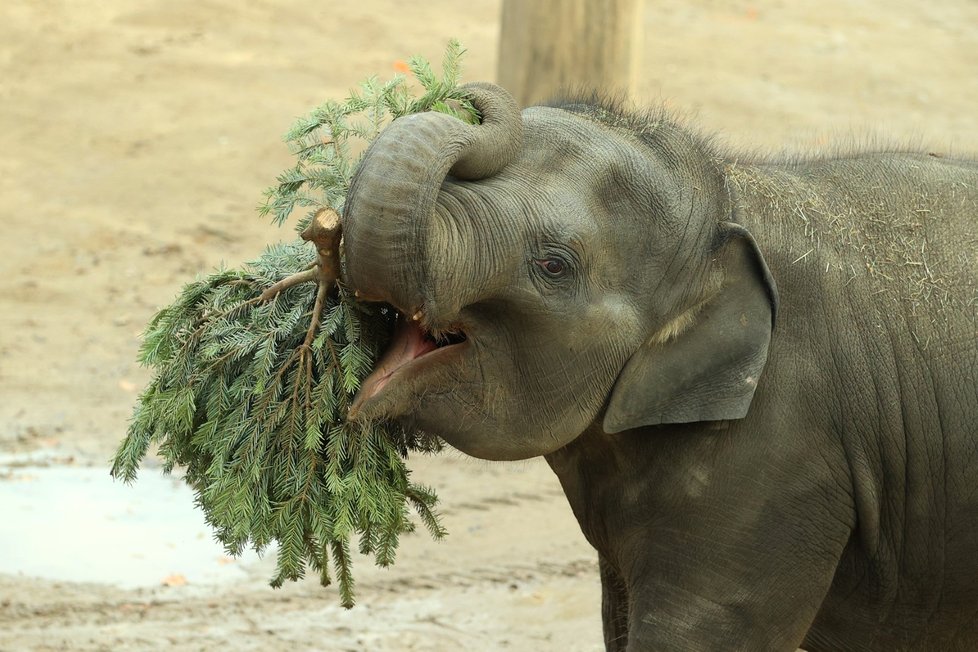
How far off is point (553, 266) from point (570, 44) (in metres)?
4.34

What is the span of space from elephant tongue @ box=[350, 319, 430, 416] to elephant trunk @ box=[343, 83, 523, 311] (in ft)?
0.89

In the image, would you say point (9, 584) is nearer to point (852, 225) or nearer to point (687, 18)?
point (852, 225)

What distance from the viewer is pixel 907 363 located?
370 centimetres

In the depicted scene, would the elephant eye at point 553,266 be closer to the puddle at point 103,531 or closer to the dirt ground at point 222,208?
the dirt ground at point 222,208

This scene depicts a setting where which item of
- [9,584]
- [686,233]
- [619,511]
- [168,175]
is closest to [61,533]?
[9,584]

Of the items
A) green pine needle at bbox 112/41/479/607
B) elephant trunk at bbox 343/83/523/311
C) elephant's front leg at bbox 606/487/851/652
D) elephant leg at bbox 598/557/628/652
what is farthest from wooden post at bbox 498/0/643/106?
elephant trunk at bbox 343/83/523/311

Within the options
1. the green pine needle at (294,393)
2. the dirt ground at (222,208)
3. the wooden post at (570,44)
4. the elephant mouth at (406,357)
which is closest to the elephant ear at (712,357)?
the elephant mouth at (406,357)

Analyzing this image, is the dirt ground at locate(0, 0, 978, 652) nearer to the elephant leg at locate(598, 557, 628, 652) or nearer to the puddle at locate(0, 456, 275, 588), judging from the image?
the puddle at locate(0, 456, 275, 588)

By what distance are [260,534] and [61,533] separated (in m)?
2.65

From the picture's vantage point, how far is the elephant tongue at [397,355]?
341 cm

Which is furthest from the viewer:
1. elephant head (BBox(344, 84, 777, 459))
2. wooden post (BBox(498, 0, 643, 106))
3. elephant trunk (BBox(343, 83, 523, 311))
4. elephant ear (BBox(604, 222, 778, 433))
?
wooden post (BBox(498, 0, 643, 106))

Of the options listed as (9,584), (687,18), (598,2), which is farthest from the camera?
(687,18)

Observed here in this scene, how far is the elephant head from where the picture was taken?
3.21 meters

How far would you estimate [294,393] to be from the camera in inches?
139
